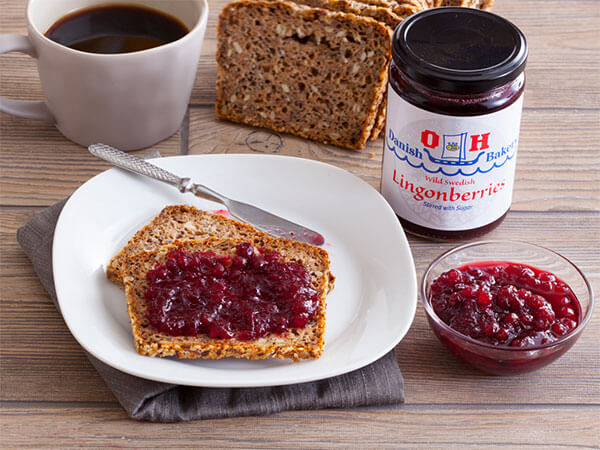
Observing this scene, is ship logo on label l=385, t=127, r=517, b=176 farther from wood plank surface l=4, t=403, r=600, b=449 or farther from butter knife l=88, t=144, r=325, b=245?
wood plank surface l=4, t=403, r=600, b=449

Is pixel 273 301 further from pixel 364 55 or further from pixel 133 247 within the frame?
pixel 364 55

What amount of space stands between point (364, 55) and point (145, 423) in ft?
3.91

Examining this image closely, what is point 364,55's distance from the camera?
2328 mm

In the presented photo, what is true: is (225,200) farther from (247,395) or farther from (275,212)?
(247,395)

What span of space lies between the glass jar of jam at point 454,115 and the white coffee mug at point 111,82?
673mm

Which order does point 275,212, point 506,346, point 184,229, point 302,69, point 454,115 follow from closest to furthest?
point 506,346 → point 454,115 → point 184,229 → point 275,212 → point 302,69

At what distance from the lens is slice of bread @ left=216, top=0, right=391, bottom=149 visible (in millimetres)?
2324

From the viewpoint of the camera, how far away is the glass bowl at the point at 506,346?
5.64ft

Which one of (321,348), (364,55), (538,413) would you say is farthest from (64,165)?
(538,413)

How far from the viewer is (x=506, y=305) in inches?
70.2

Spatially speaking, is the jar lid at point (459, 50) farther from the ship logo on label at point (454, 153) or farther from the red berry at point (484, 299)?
the red berry at point (484, 299)

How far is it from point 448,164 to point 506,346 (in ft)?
1.67

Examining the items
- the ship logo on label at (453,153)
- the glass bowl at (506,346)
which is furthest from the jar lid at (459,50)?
the glass bowl at (506,346)

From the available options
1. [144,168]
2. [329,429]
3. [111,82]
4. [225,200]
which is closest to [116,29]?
[111,82]
